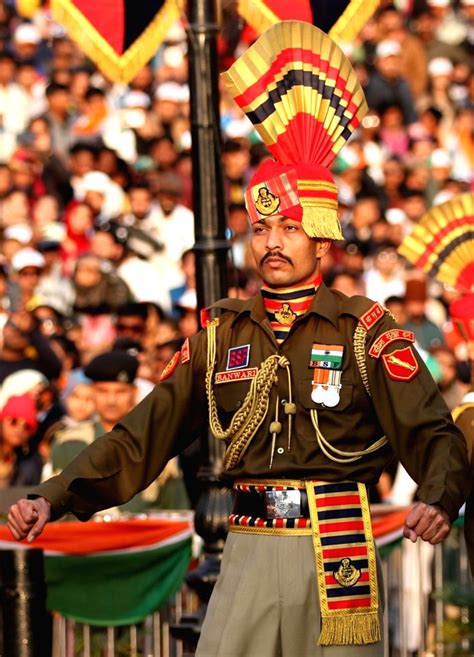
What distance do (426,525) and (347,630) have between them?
22.5 inches

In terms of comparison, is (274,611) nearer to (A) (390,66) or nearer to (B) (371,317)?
(B) (371,317)

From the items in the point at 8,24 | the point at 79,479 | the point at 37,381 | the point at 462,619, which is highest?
the point at 8,24

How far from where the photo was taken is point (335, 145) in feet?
23.2

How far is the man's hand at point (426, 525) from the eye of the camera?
623 centimetres

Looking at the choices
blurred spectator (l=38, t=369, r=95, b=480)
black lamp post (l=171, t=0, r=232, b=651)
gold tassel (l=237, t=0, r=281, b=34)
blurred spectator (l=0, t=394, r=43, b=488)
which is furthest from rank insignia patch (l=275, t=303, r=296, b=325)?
blurred spectator (l=0, t=394, r=43, b=488)

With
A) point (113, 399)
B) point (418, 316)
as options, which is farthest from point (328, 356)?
point (418, 316)

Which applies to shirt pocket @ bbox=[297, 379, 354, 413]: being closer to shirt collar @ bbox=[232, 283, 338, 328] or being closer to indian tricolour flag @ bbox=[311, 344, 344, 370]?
indian tricolour flag @ bbox=[311, 344, 344, 370]

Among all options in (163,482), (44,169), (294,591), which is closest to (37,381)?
(163,482)

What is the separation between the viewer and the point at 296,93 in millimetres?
7059

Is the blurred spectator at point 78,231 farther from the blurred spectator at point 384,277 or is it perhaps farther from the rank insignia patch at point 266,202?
the rank insignia patch at point 266,202

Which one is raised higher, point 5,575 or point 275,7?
point 275,7

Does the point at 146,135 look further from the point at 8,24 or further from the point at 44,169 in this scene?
the point at 8,24

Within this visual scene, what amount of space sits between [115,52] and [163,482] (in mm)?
2513

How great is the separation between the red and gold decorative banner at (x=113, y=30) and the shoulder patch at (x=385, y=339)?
314 cm
